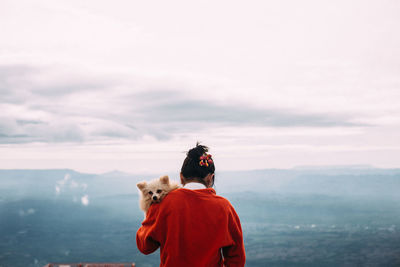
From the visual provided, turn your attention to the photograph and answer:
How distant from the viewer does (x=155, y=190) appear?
8.28ft

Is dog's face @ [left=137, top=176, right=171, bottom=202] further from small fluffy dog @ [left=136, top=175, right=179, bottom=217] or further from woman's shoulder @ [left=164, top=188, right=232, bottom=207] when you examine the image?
woman's shoulder @ [left=164, top=188, right=232, bottom=207]

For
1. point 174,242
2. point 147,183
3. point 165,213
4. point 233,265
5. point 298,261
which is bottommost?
point 298,261

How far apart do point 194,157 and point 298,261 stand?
187163 mm

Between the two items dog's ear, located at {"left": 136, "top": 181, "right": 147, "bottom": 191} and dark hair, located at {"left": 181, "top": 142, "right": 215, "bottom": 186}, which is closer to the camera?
dark hair, located at {"left": 181, "top": 142, "right": 215, "bottom": 186}

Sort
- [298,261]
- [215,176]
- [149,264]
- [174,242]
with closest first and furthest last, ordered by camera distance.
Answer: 1. [174,242]
2. [215,176]
3. [149,264]
4. [298,261]

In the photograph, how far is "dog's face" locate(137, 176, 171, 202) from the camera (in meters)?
2.48

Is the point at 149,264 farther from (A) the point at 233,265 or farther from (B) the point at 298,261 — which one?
(A) the point at 233,265

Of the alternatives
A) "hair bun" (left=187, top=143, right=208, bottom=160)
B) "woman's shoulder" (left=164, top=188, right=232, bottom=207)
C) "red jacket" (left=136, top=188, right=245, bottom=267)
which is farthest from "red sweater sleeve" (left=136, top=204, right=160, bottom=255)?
"hair bun" (left=187, top=143, right=208, bottom=160)

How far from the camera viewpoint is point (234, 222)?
2422 millimetres

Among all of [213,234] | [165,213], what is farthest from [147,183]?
[213,234]

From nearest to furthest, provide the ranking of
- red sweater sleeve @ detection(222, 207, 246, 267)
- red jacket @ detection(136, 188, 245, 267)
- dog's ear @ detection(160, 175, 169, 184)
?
1. red jacket @ detection(136, 188, 245, 267)
2. red sweater sleeve @ detection(222, 207, 246, 267)
3. dog's ear @ detection(160, 175, 169, 184)

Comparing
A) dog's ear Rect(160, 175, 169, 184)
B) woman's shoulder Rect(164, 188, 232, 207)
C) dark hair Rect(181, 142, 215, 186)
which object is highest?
dark hair Rect(181, 142, 215, 186)

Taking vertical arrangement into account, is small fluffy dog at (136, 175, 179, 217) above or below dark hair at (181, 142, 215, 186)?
below

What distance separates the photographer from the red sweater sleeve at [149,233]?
92.9 inches
